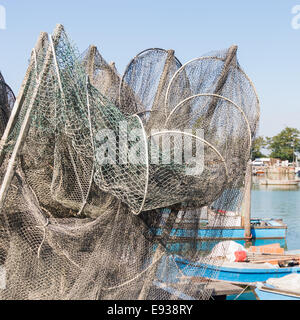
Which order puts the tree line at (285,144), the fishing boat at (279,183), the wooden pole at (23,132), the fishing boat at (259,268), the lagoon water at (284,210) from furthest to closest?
the tree line at (285,144) → the fishing boat at (279,183) → the lagoon water at (284,210) → the fishing boat at (259,268) → the wooden pole at (23,132)

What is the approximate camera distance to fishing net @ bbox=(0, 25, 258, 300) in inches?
146

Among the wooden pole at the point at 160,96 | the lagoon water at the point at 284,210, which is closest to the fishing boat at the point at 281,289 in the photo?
the wooden pole at the point at 160,96

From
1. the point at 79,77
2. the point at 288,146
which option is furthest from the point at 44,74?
the point at 288,146

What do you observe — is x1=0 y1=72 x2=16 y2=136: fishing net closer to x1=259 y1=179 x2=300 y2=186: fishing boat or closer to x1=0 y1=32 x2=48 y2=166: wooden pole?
x1=0 y1=32 x2=48 y2=166: wooden pole

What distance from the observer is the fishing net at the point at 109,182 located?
12.2 feet

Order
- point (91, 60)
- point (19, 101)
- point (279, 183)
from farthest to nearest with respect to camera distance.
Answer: point (279, 183), point (91, 60), point (19, 101)

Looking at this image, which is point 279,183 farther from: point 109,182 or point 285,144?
point 109,182

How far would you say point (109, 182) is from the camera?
3.74m

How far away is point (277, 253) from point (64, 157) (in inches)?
273

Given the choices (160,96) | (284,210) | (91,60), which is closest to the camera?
(160,96)

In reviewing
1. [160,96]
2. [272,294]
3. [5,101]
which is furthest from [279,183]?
[5,101]

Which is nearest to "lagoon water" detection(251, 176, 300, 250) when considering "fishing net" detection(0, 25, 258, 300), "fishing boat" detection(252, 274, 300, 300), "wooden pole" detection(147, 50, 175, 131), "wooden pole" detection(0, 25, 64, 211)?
"fishing boat" detection(252, 274, 300, 300)

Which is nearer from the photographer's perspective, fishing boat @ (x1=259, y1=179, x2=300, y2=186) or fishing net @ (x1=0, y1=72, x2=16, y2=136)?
fishing net @ (x1=0, y1=72, x2=16, y2=136)

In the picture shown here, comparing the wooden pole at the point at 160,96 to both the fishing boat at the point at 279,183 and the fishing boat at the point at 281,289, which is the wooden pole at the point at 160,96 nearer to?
the fishing boat at the point at 281,289
